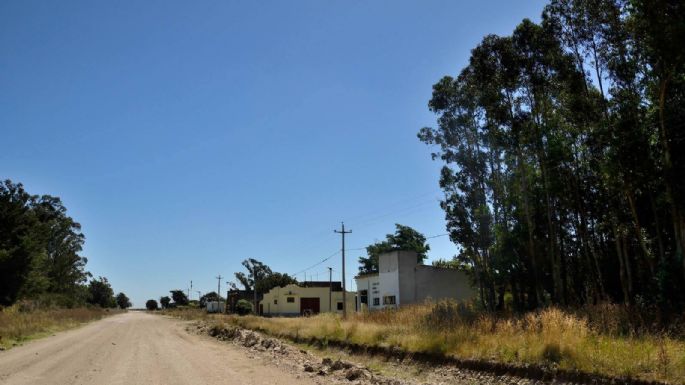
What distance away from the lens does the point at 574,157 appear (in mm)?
27484

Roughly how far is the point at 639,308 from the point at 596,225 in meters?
11.7

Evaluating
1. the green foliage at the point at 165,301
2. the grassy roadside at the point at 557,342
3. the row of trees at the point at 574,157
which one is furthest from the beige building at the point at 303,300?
the green foliage at the point at 165,301

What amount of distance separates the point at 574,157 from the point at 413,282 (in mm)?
19718

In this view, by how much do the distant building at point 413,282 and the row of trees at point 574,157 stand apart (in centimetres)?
838

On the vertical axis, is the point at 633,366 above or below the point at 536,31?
below

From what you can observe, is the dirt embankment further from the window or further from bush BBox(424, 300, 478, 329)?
the window

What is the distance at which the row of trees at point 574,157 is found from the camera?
18.9 metres

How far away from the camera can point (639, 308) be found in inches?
703

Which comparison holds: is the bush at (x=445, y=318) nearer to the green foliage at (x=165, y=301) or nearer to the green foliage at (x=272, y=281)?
the green foliage at (x=272, y=281)

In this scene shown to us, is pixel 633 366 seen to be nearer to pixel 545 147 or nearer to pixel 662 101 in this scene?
pixel 662 101

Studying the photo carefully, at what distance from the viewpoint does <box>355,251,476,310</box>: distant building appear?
43188 millimetres

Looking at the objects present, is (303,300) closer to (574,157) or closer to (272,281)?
(272,281)

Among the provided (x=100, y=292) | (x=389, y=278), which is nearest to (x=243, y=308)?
(x=389, y=278)

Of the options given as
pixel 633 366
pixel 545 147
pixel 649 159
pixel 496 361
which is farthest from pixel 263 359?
pixel 545 147
